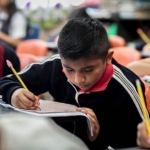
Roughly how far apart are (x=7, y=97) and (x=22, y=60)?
2.09 ft

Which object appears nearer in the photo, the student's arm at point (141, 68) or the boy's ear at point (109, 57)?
the boy's ear at point (109, 57)

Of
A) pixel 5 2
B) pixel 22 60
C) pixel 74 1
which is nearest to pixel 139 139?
pixel 22 60

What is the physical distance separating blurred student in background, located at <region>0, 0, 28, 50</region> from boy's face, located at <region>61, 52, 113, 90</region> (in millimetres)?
1923

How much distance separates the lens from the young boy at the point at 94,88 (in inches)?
35.5

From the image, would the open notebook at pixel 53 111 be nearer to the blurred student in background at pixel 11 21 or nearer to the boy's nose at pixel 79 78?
the boy's nose at pixel 79 78

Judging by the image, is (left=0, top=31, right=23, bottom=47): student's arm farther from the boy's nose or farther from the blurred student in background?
the boy's nose

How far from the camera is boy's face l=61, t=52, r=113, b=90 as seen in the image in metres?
0.90

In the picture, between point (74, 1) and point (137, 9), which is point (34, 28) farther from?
point (137, 9)

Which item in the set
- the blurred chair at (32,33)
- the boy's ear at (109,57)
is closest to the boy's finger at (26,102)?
the boy's ear at (109,57)

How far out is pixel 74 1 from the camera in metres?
1.94

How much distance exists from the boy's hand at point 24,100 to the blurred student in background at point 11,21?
1.86 meters

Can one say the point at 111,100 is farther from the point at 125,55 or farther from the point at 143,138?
the point at 125,55

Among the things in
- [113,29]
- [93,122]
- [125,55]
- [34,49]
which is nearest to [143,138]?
[93,122]

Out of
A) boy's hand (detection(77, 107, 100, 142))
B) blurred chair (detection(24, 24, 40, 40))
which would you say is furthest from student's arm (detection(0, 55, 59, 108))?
blurred chair (detection(24, 24, 40, 40))
